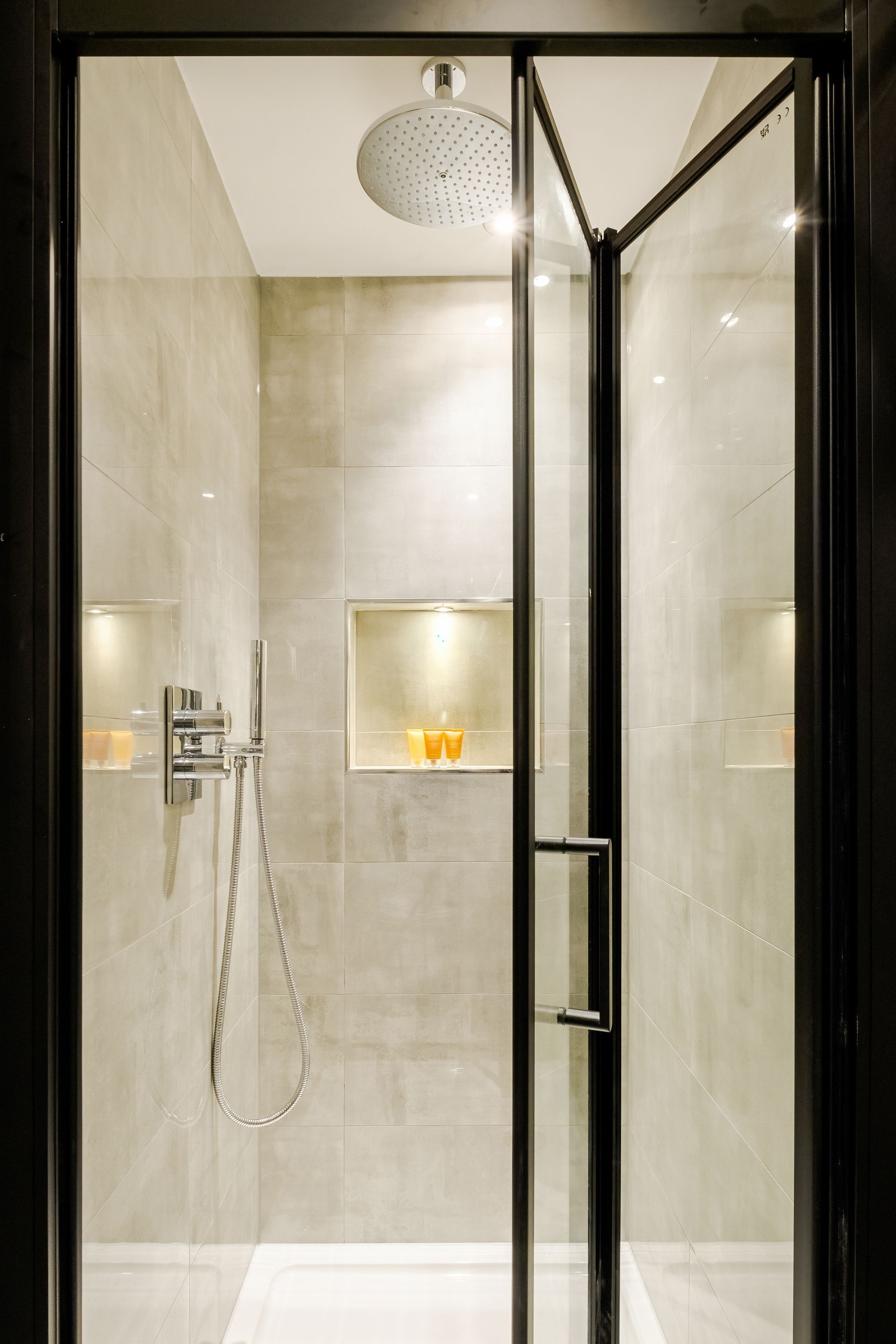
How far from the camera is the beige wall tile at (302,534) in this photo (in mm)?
2297

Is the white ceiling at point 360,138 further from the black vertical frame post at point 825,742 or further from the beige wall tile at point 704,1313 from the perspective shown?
the beige wall tile at point 704,1313

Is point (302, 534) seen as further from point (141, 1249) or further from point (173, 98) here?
point (141, 1249)

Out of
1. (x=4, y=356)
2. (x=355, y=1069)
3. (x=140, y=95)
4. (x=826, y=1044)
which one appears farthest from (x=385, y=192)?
(x=355, y=1069)

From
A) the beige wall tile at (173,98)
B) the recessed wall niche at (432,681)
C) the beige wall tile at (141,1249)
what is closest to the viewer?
the beige wall tile at (141,1249)

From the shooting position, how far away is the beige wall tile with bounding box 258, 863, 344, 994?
2254 millimetres

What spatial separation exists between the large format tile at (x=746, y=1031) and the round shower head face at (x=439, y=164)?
123 cm

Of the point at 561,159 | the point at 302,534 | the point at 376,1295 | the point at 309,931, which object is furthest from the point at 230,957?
the point at 561,159

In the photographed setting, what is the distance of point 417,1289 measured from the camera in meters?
2.10

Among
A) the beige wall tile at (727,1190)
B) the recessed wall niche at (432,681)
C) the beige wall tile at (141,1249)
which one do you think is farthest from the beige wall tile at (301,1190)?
the beige wall tile at (727,1190)

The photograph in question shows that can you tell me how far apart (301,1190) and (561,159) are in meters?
2.27

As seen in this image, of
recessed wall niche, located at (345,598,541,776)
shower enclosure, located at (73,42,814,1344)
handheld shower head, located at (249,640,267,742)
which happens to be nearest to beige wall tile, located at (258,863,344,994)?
shower enclosure, located at (73,42,814,1344)

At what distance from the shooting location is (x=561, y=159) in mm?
1149

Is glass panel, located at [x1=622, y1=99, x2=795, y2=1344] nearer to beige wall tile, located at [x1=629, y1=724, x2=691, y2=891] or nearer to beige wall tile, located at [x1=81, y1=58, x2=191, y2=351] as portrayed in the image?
beige wall tile, located at [x1=629, y1=724, x2=691, y2=891]

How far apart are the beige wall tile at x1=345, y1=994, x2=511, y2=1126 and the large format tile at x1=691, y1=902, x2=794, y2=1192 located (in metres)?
1.11
